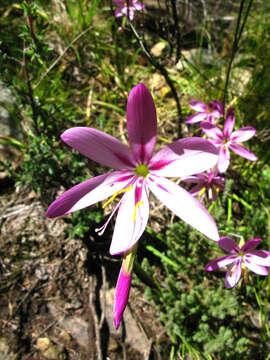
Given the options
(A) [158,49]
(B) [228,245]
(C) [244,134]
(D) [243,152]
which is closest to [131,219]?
(B) [228,245]

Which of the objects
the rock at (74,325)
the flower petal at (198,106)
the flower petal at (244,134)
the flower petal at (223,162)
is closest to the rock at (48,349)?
the rock at (74,325)

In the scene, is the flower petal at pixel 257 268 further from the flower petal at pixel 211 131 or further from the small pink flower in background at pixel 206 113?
the small pink flower in background at pixel 206 113

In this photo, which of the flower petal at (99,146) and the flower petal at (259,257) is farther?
the flower petal at (259,257)

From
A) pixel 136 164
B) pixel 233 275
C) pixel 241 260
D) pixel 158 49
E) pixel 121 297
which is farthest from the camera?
pixel 158 49

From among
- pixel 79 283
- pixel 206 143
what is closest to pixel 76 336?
pixel 79 283

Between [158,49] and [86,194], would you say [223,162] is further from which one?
[158,49]

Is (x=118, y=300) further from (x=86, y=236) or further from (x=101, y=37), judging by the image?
(x=101, y=37)
